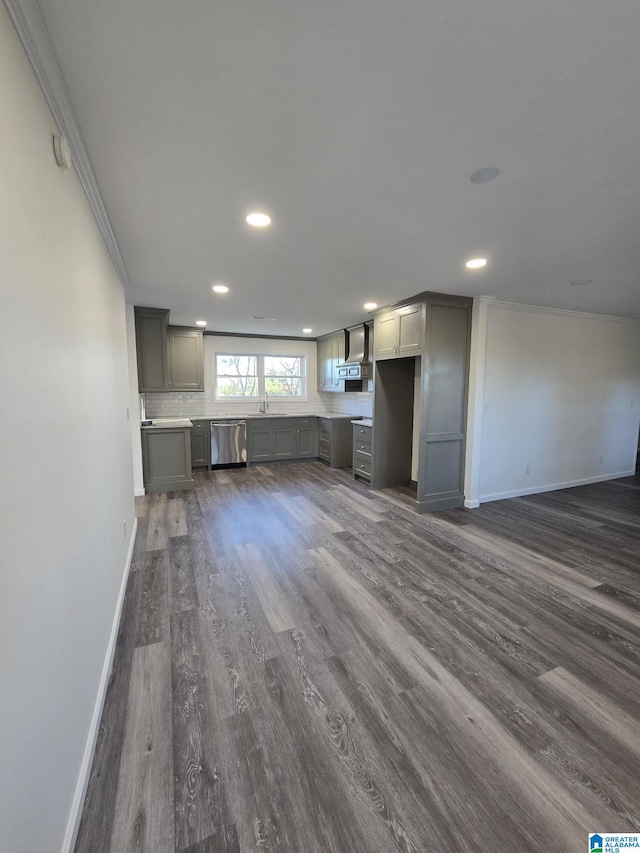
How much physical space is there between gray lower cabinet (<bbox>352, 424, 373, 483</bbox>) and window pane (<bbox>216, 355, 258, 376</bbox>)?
103 inches

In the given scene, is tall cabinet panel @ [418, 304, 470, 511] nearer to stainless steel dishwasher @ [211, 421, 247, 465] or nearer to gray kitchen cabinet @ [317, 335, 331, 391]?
gray kitchen cabinet @ [317, 335, 331, 391]

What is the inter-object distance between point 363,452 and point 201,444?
9.28 feet

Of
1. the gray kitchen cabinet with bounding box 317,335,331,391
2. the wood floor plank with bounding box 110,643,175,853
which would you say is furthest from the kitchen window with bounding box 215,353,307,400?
the wood floor plank with bounding box 110,643,175,853

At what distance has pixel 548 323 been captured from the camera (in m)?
4.46

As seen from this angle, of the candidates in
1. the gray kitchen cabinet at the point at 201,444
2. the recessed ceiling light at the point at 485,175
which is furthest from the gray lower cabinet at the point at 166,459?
the recessed ceiling light at the point at 485,175

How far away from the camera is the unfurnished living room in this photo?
98cm

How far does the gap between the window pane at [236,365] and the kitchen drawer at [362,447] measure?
2.67 metres

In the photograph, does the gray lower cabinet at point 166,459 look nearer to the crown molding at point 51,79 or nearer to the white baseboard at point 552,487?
the crown molding at point 51,79

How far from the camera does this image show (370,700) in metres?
1.59

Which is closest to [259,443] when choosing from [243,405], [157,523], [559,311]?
[243,405]

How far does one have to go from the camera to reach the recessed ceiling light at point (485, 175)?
1.60m

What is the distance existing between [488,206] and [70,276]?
2.14 meters

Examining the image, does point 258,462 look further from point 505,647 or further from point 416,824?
point 416,824

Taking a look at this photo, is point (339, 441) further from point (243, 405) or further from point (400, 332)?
point (400, 332)
